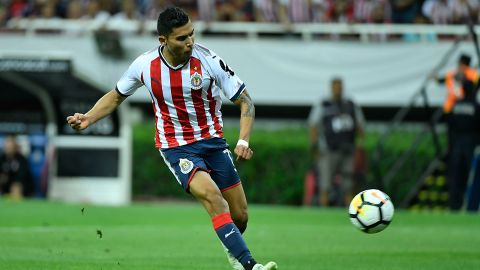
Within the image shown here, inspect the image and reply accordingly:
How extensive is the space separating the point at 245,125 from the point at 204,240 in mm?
4737

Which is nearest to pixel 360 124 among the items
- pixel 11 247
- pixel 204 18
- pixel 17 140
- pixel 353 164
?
pixel 353 164

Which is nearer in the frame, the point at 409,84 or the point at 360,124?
the point at 360,124

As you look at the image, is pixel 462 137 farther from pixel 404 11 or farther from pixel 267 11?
pixel 267 11

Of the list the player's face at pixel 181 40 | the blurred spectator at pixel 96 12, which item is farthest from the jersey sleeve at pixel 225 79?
the blurred spectator at pixel 96 12

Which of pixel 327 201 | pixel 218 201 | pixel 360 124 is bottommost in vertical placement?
pixel 327 201

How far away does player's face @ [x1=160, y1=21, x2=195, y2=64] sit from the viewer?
9656 mm

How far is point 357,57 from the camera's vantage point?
25.2 metres

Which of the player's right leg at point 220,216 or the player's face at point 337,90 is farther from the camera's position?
the player's face at point 337,90

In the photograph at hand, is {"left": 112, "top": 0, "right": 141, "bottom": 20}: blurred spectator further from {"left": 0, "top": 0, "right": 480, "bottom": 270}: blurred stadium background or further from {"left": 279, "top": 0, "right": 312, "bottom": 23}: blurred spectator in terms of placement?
{"left": 279, "top": 0, "right": 312, "bottom": 23}: blurred spectator

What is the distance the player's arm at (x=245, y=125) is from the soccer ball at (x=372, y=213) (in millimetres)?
1486

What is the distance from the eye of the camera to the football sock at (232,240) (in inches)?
356

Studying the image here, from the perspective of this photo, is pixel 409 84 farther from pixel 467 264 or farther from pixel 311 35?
pixel 467 264

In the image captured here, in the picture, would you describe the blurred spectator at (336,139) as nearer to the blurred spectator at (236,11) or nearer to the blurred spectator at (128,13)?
the blurred spectator at (236,11)

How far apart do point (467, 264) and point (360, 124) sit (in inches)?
422
